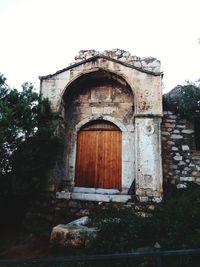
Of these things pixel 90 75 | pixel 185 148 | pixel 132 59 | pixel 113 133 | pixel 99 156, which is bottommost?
pixel 99 156

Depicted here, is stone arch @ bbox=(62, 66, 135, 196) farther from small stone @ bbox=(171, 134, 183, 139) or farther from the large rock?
the large rock

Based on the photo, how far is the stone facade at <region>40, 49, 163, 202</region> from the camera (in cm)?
607

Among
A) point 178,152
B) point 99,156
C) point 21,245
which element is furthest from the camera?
point 99,156

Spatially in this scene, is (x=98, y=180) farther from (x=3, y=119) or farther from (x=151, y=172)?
(x=3, y=119)

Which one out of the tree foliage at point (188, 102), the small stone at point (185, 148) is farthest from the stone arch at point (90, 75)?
the small stone at point (185, 148)

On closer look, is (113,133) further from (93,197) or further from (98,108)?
(93,197)

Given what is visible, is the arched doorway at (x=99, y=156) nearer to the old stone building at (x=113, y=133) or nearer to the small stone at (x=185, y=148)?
the old stone building at (x=113, y=133)

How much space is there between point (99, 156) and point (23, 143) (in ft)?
7.67

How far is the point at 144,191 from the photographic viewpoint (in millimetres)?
5883

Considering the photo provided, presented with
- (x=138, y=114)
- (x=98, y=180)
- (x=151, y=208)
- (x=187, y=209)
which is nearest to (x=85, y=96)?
(x=138, y=114)

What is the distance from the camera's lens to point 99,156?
7.11m

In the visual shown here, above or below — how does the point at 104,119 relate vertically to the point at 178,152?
above

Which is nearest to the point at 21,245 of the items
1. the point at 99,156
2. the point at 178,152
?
the point at 99,156

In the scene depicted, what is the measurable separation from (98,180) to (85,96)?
8.58ft
